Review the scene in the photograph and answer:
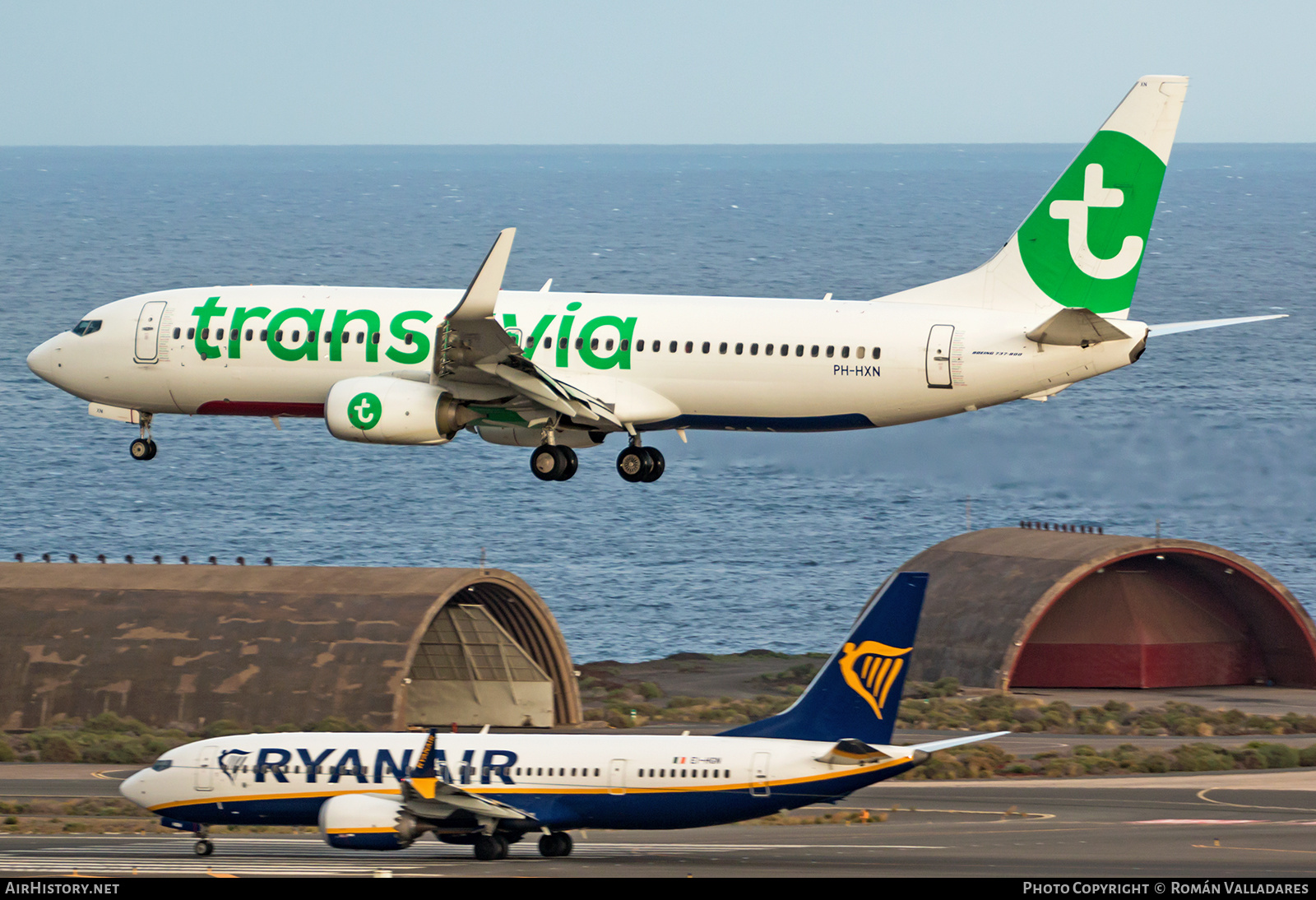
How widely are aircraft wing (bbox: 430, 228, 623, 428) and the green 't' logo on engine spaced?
184cm

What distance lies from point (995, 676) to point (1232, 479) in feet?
55.5

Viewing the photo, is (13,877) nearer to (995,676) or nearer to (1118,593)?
(995,676)

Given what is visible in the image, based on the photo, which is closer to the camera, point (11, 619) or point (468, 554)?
point (11, 619)

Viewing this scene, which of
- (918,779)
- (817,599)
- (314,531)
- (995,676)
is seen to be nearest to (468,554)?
(314,531)

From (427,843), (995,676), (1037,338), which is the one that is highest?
(1037,338)

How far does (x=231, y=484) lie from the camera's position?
17312 cm

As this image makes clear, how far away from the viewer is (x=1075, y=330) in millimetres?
53656

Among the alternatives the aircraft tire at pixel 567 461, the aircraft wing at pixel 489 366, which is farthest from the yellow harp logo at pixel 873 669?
the aircraft tire at pixel 567 461

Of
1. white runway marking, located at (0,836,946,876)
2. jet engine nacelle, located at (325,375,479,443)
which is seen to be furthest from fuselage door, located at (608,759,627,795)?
jet engine nacelle, located at (325,375,479,443)

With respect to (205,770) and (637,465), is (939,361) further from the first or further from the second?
(205,770)

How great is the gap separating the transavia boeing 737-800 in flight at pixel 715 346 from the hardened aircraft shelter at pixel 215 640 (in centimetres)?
2558

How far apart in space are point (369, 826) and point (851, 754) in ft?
46.3

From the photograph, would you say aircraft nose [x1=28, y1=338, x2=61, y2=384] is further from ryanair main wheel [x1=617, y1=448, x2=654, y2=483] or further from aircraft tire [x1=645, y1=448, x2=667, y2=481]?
aircraft tire [x1=645, y1=448, x2=667, y2=481]

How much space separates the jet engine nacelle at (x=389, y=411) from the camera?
56500mm
